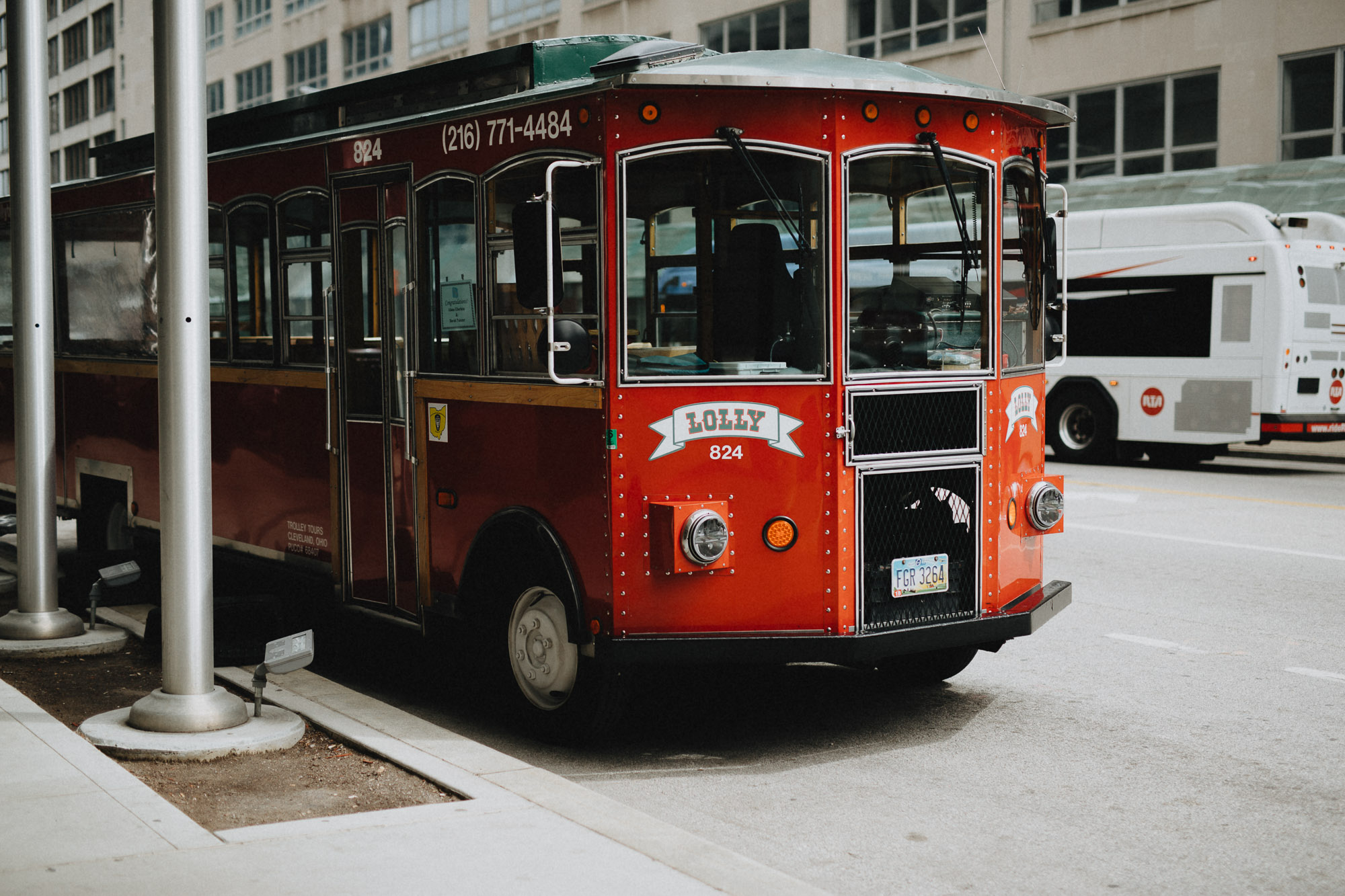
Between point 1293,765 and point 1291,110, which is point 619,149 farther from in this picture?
point 1291,110

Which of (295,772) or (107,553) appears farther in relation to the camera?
(107,553)

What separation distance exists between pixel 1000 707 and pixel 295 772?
333cm

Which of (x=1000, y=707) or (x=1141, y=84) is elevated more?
(x=1141, y=84)

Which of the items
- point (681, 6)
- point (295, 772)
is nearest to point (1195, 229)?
point (295, 772)

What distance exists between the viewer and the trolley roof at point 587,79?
5984mm

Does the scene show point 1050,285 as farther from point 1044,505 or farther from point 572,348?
point 572,348

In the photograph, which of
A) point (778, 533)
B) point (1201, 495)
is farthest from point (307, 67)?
point (778, 533)

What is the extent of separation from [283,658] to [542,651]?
1.09 metres

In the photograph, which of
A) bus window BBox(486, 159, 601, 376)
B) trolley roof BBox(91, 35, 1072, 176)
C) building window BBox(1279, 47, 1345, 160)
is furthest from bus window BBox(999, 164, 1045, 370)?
building window BBox(1279, 47, 1345, 160)

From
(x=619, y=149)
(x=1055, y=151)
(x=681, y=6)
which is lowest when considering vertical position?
(x=619, y=149)

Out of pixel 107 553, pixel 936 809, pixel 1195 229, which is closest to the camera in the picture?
pixel 936 809

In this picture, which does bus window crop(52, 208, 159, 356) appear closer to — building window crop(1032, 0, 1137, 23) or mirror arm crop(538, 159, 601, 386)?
mirror arm crop(538, 159, 601, 386)

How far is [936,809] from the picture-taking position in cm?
557

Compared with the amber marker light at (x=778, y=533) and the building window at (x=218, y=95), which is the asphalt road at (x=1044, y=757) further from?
the building window at (x=218, y=95)
